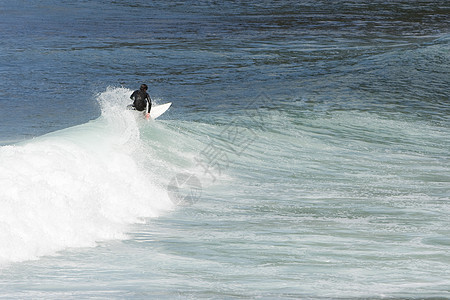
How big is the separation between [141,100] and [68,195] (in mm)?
6629

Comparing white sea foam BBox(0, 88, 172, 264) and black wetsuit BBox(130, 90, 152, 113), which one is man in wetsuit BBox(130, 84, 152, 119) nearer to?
black wetsuit BBox(130, 90, 152, 113)

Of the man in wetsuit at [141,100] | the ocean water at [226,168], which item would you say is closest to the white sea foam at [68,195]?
the ocean water at [226,168]

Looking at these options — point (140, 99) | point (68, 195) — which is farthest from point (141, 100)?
point (68, 195)

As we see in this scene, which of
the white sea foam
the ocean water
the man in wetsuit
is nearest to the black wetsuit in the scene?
the man in wetsuit

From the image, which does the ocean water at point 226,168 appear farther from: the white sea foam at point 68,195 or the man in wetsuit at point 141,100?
the man in wetsuit at point 141,100

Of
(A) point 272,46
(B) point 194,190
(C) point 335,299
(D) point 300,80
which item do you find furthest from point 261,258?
(A) point 272,46

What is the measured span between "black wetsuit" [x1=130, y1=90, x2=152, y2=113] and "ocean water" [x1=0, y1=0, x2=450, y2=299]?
0.43m

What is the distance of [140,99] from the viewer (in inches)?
681

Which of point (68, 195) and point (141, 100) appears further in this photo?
point (141, 100)

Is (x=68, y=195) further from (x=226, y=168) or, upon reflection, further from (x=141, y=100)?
(x=141, y=100)

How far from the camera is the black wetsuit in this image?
1713 cm

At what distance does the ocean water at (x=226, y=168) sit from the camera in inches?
341

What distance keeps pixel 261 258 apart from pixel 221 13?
42.8 meters

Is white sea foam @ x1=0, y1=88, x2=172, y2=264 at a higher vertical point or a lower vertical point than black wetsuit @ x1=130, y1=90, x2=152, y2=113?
lower
